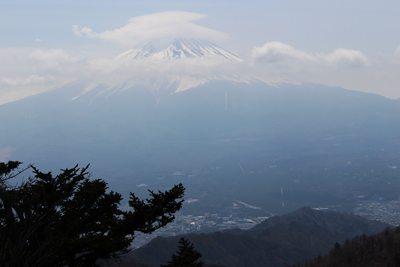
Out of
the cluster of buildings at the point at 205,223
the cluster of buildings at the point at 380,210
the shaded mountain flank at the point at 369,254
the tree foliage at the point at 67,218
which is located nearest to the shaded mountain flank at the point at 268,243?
the shaded mountain flank at the point at 369,254

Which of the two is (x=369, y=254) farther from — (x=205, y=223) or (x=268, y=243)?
(x=205, y=223)

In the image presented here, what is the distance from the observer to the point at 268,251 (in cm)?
7450

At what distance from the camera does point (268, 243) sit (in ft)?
255

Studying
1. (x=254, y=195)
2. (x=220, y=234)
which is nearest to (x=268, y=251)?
(x=220, y=234)

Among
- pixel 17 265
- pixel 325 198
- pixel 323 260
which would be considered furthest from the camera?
pixel 325 198

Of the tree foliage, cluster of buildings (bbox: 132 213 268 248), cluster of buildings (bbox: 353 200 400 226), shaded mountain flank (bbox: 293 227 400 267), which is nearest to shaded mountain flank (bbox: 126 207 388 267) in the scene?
shaded mountain flank (bbox: 293 227 400 267)

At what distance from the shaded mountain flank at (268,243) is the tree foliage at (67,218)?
5096 centimetres

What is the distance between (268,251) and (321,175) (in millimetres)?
129841

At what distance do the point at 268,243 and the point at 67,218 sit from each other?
244 feet

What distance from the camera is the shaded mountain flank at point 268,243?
65.2 meters

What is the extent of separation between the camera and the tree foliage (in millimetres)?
7939

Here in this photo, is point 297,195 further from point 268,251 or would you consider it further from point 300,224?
point 268,251

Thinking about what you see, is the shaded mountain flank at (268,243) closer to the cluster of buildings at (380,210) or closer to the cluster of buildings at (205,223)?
the cluster of buildings at (205,223)

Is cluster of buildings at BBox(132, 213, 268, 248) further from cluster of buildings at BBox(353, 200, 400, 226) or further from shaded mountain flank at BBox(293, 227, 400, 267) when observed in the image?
shaded mountain flank at BBox(293, 227, 400, 267)
